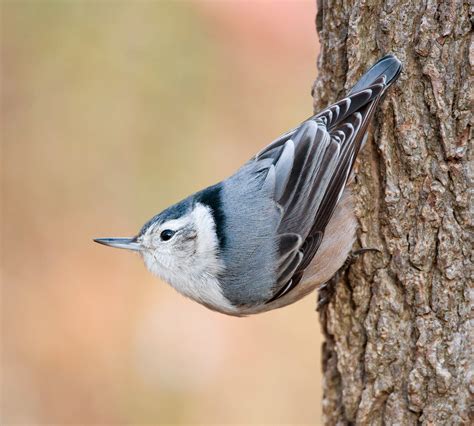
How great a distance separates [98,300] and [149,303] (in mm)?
331

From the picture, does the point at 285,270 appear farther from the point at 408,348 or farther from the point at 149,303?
the point at 149,303

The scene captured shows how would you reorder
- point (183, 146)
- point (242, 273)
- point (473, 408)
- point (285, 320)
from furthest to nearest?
point (183, 146) → point (285, 320) → point (242, 273) → point (473, 408)

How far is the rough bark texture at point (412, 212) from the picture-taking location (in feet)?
7.03

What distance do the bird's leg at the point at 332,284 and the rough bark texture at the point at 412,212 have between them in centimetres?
3

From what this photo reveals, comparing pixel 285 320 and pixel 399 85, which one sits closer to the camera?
pixel 399 85

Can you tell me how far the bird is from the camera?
A: 8.07 feet

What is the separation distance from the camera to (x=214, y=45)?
4750mm

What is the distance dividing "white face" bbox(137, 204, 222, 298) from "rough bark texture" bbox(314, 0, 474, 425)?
55 centimetres

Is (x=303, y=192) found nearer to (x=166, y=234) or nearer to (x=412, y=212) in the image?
(x=412, y=212)

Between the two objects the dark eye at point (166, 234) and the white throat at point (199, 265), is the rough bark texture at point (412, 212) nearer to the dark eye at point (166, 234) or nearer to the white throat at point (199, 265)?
the white throat at point (199, 265)

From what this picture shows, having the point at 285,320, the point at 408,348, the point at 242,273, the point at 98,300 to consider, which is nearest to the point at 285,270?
the point at 242,273

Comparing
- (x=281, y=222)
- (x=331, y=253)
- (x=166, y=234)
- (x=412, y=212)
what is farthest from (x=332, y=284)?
(x=166, y=234)

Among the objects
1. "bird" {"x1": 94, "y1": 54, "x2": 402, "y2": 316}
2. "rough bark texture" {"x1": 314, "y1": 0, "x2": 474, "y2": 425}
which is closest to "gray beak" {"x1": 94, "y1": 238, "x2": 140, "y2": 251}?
"bird" {"x1": 94, "y1": 54, "x2": 402, "y2": 316}

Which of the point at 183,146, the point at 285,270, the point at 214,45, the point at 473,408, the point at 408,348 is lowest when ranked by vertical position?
the point at 473,408
